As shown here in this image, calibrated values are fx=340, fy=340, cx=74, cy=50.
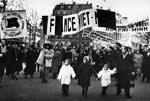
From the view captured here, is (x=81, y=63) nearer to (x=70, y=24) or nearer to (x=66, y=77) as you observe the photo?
(x=66, y=77)

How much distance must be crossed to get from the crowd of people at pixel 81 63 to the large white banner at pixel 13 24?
1.77 metres

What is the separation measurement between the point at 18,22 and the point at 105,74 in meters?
3.69

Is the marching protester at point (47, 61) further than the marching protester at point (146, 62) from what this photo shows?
No

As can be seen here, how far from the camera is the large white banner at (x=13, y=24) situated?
1151 centimetres

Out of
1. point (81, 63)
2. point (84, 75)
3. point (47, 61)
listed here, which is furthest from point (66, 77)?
point (47, 61)

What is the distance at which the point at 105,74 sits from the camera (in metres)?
12.6

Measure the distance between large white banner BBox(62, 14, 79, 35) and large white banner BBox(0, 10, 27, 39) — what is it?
2207mm

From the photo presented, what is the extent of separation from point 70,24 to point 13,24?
261 centimetres

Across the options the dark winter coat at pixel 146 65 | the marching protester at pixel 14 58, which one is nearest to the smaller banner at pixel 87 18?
the marching protester at pixel 14 58

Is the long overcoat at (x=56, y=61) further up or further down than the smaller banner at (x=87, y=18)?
further down

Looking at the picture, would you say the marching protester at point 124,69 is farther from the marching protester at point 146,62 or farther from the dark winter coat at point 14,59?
the dark winter coat at point 14,59

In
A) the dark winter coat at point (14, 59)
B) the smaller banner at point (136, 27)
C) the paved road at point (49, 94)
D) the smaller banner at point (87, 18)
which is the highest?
the smaller banner at point (87, 18)

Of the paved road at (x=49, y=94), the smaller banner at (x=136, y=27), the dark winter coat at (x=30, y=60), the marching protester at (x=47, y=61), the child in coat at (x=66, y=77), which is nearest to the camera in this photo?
the paved road at (x=49, y=94)

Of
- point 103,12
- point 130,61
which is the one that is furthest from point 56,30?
point 130,61
